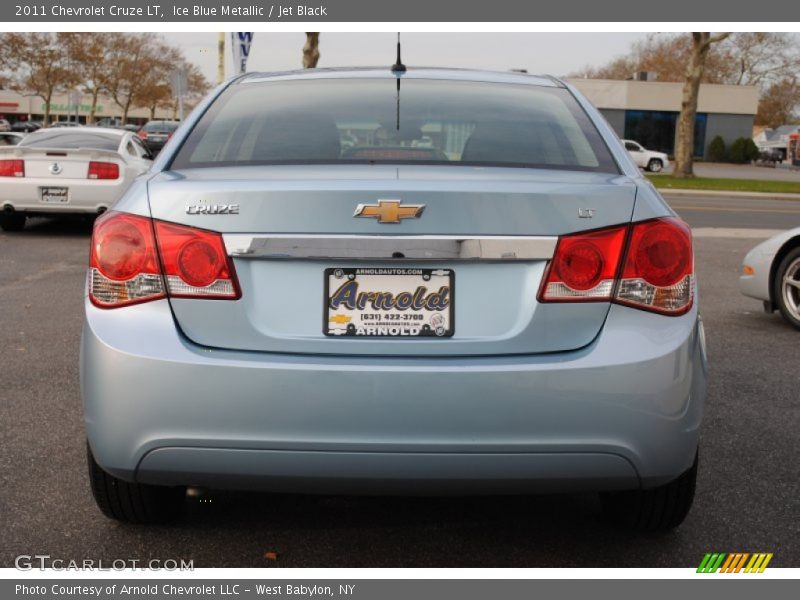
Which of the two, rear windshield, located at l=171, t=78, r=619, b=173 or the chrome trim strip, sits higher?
rear windshield, located at l=171, t=78, r=619, b=173

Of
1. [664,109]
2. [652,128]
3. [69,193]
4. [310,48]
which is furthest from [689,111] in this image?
[69,193]

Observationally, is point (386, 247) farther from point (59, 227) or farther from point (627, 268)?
point (59, 227)

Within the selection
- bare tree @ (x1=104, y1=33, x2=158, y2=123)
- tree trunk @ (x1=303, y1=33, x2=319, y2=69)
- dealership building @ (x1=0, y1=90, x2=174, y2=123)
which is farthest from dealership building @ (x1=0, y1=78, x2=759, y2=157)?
dealership building @ (x1=0, y1=90, x2=174, y2=123)

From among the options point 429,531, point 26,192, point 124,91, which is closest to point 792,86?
point 124,91

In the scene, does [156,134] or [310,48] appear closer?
[310,48]

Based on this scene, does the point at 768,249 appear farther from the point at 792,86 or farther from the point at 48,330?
the point at 792,86

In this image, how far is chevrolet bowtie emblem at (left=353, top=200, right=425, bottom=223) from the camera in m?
2.87

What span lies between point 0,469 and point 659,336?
2.68m

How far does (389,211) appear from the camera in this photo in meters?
2.87

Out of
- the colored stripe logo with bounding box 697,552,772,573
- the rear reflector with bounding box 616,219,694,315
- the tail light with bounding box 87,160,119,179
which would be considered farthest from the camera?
the tail light with bounding box 87,160,119,179

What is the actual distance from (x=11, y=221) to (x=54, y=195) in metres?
1.19

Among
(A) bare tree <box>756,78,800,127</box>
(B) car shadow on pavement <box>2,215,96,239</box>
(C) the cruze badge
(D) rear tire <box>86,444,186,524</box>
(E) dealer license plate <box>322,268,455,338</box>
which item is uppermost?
(C) the cruze badge

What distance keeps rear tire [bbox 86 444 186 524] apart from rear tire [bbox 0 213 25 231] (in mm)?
10995

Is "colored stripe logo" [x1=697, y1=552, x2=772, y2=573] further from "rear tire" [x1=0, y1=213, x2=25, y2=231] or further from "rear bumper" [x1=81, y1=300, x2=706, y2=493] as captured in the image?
"rear tire" [x1=0, y1=213, x2=25, y2=231]
